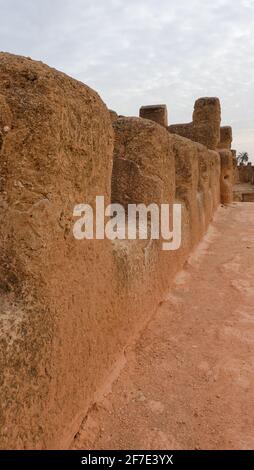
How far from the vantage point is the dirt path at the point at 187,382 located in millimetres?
1391

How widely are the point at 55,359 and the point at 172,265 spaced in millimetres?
1768

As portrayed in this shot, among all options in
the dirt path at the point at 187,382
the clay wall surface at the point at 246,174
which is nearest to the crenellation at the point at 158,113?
the dirt path at the point at 187,382

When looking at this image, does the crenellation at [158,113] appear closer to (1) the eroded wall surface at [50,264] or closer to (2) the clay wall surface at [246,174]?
(1) the eroded wall surface at [50,264]

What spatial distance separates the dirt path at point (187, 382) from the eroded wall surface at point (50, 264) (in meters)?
0.12

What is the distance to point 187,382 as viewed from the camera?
5.58 feet

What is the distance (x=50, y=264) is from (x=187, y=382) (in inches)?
34.3

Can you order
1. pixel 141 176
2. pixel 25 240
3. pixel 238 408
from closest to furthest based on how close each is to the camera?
1. pixel 25 240
2. pixel 238 408
3. pixel 141 176

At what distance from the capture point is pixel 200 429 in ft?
4.67

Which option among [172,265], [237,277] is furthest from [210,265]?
[172,265]

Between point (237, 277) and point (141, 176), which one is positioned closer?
point (141, 176)

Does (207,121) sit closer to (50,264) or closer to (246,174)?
(50,264)

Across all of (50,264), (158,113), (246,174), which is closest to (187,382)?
(50,264)

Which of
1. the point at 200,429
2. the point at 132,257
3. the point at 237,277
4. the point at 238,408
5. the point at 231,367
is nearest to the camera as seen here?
the point at 200,429
